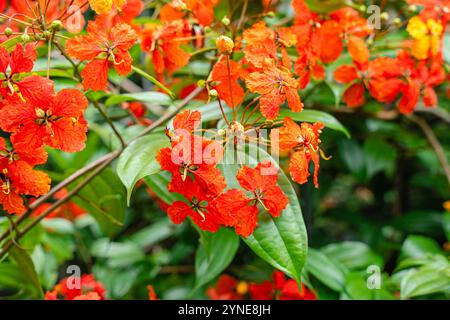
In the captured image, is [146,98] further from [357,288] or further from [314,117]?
[357,288]

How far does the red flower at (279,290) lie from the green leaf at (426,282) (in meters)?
0.18

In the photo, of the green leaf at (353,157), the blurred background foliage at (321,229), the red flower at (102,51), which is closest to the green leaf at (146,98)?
the blurred background foliage at (321,229)

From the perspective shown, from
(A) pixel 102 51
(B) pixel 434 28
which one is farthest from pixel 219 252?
(B) pixel 434 28

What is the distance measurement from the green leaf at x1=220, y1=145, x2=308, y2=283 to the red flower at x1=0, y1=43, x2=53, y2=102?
0.30 m

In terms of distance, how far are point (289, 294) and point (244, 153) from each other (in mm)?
365

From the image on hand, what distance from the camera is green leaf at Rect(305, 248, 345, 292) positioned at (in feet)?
3.97

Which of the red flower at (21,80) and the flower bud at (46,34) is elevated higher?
the flower bud at (46,34)

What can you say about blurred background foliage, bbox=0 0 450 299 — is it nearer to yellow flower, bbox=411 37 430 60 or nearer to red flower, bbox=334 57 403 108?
red flower, bbox=334 57 403 108

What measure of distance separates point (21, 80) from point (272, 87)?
34 centimetres

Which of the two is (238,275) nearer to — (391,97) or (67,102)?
(391,97)

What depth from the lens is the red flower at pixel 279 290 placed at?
1.16m

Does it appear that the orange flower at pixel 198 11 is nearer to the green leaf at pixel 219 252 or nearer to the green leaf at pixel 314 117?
the green leaf at pixel 314 117
